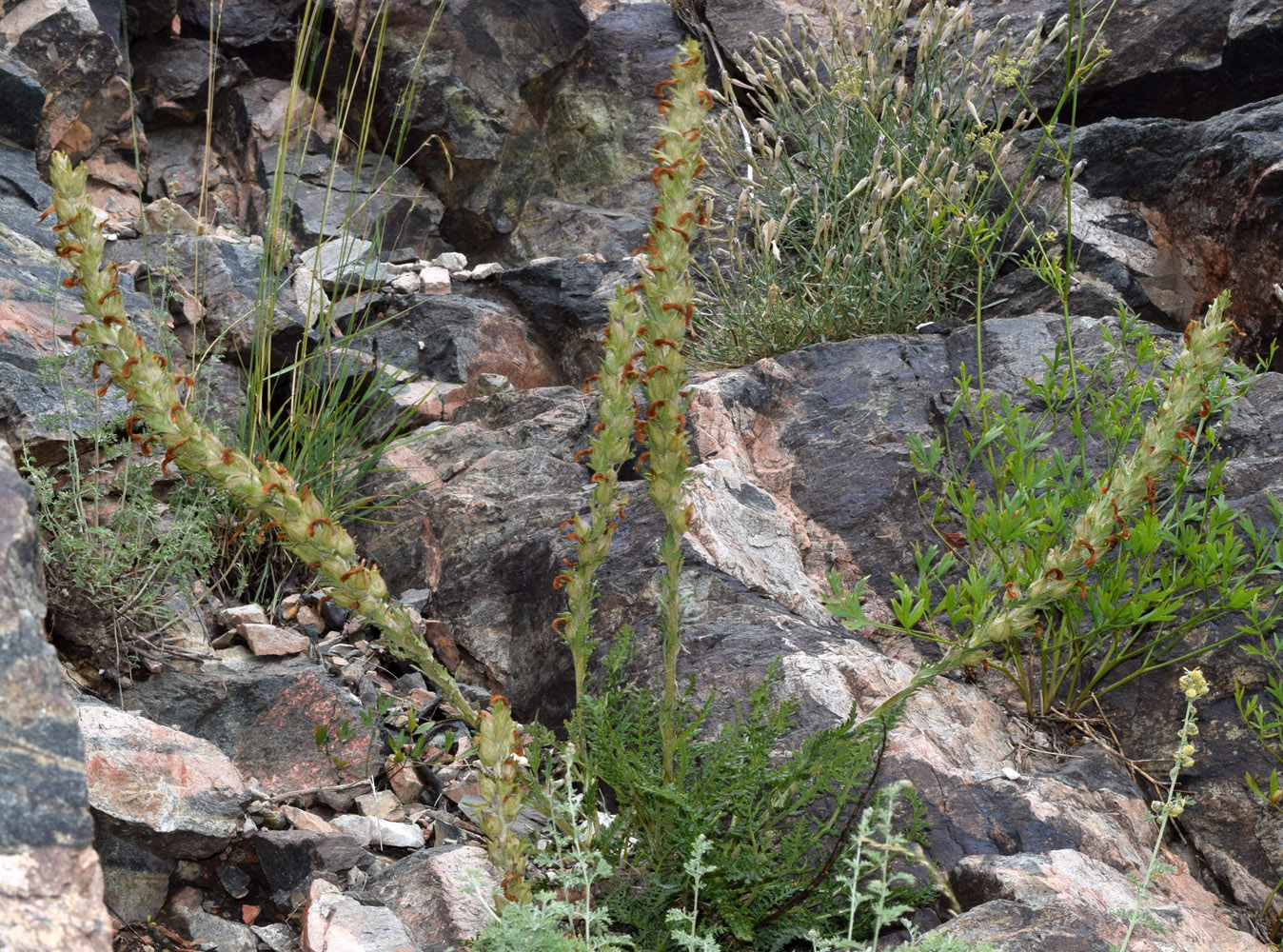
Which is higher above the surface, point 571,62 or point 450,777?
point 571,62

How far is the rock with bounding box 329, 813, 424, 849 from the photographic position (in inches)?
104

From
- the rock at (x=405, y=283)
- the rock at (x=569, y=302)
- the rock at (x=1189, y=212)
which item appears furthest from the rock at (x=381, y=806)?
the rock at (x=1189, y=212)

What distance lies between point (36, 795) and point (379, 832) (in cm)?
158

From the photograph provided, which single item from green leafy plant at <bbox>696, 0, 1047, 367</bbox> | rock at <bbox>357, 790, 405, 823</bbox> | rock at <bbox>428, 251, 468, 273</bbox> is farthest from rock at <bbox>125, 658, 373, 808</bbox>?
rock at <bbox>428, 251, 468, 273</bbox>

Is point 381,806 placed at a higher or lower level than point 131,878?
lower

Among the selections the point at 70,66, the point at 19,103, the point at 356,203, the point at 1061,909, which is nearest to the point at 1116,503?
the point at 1061,909

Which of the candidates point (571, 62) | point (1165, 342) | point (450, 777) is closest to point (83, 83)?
point (571, 62)

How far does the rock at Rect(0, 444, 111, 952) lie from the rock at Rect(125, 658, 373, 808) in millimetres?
1679

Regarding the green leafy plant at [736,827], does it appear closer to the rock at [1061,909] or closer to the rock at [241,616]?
the rock at [1061,909]

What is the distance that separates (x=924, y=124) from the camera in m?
5.25

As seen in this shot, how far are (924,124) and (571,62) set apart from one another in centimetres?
403

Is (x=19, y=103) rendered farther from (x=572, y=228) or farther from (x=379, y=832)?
(x=379, y=832)

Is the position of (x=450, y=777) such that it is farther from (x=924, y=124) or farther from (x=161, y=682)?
(x=924, y=124)

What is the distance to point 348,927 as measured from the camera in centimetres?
207
